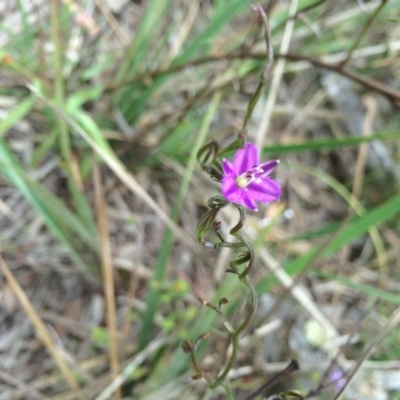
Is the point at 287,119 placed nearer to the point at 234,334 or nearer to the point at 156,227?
the point at 156,227

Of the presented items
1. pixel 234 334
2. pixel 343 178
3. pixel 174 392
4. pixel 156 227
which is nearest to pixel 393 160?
pixel 343 178

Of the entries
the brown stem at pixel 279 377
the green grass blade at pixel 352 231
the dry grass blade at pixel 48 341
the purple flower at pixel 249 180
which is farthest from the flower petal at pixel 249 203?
the dry grass blade at pixel 48 341

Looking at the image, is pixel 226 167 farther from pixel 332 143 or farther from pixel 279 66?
pixel 279 66

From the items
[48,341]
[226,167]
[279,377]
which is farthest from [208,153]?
[48,341]

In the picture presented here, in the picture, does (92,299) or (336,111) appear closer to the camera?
(92,299)

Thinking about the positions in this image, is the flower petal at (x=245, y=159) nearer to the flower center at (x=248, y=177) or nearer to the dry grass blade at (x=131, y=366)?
the flower center at (x=248, y=177)

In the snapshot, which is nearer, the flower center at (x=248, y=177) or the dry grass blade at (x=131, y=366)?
the flower center at (x=248, y=177)

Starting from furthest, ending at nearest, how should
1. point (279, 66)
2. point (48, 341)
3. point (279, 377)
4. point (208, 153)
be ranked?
point (279, 66)
point (48, 341)
point (279, 377)
point (208, 153)
